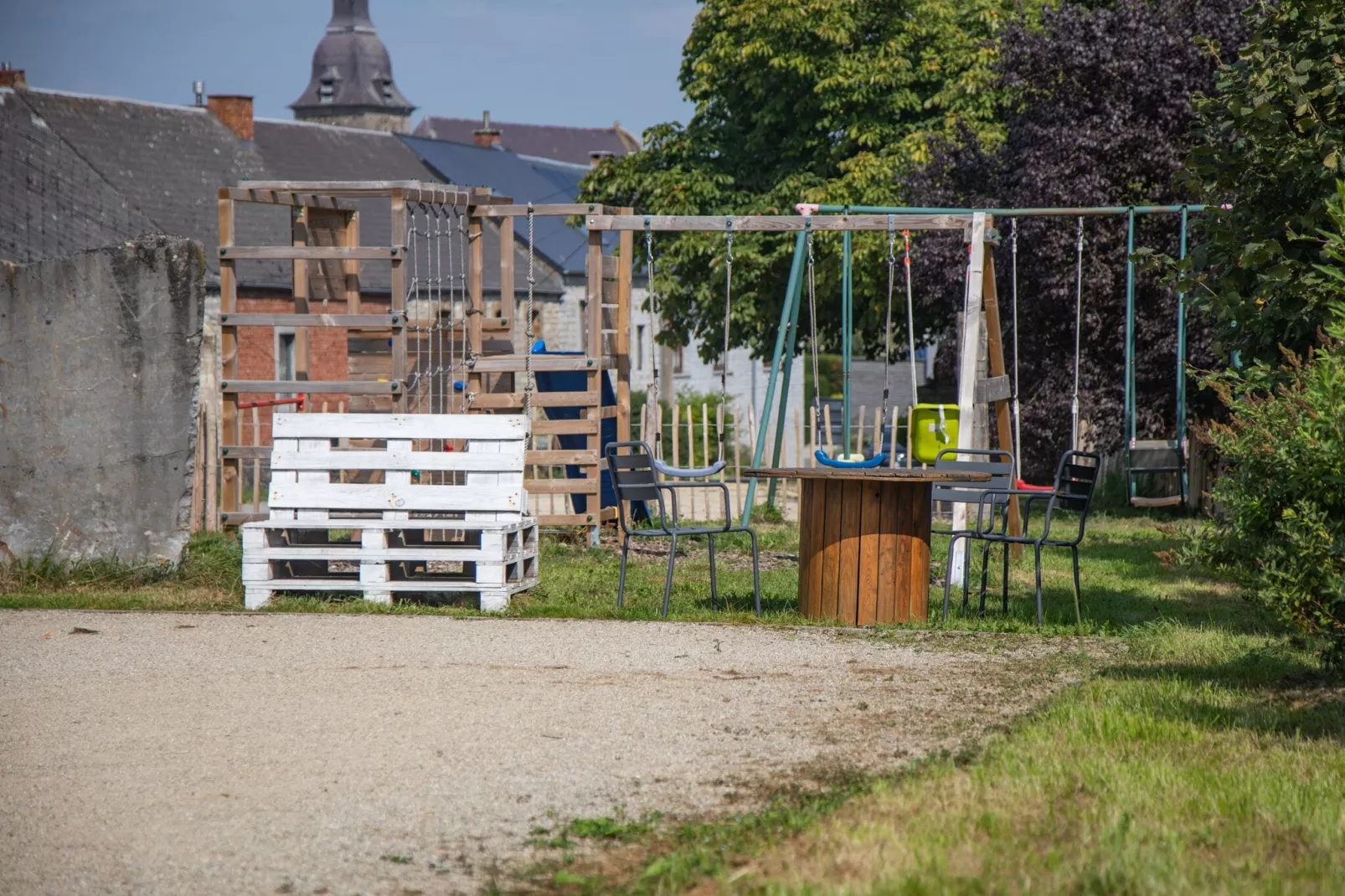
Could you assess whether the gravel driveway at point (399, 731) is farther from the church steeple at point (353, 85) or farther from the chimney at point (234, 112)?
the church steeple at point (353, 85)

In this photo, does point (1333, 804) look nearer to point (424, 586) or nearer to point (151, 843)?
point (151, 843)

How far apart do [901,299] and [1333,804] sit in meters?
19.5

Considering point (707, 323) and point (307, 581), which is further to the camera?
point (707, 323)

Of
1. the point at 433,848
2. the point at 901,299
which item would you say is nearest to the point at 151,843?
the point at 433,848

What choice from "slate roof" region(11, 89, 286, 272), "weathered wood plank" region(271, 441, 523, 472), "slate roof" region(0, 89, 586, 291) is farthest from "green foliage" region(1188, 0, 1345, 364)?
"slate roof" region(11, 89, 286, 272)

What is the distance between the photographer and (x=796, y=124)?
1097 inches

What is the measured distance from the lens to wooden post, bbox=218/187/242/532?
12.3 metres

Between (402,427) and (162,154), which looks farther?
Result: (162,154)

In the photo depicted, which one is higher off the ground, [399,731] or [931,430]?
[931,430]

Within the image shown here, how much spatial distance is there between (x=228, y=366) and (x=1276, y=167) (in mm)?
8205

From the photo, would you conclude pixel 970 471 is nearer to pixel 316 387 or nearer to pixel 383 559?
pixel 383 559

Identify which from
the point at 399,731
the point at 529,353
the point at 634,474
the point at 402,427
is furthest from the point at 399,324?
the point at 399,731

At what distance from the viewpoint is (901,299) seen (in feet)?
78.5

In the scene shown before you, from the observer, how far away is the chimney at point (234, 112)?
37969 millimetres
